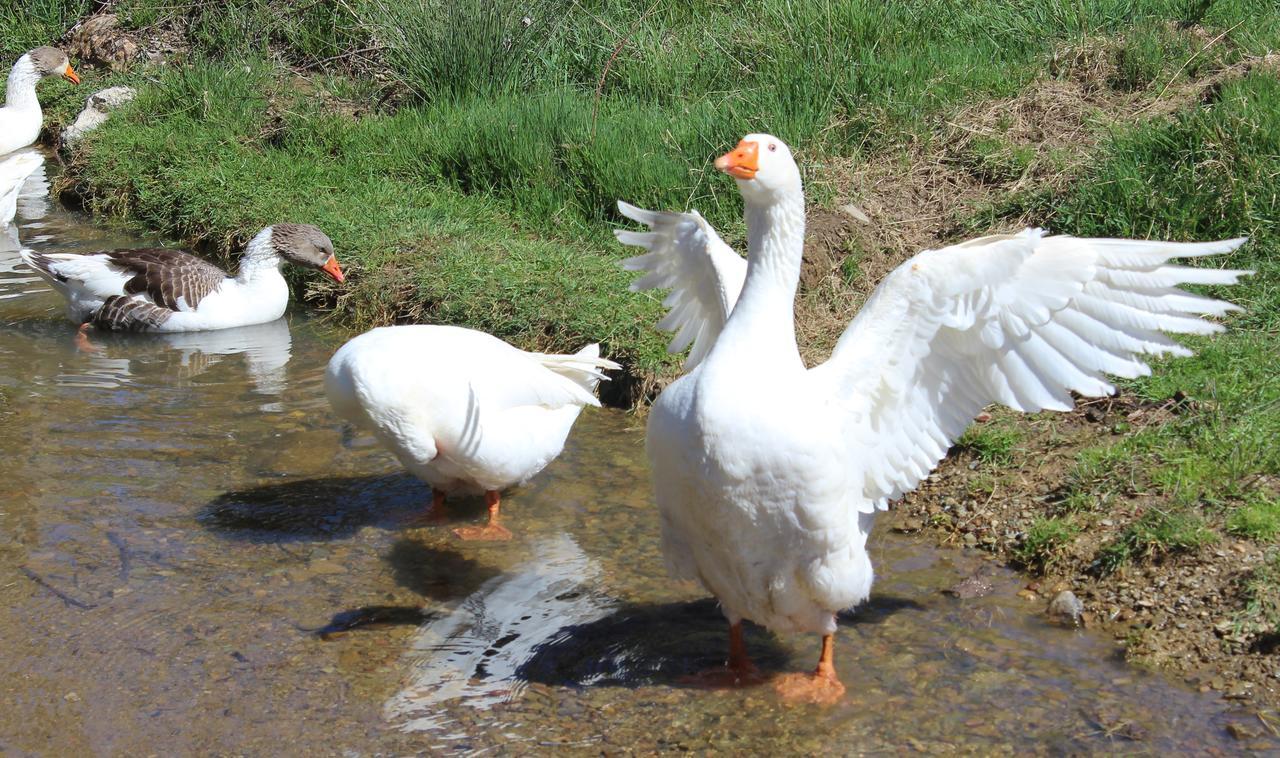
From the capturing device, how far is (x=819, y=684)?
409 cm

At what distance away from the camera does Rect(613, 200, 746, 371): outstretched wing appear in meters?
4.93

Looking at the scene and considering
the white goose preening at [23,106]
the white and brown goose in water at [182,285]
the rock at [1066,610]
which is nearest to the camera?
the rock at [1066,610]

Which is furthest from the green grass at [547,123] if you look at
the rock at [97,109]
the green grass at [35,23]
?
the green grass at [35,23]

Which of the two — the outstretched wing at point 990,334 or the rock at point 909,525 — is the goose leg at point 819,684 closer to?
the outstretched wing at point 990,334

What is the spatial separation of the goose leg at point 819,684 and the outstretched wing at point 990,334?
521mm

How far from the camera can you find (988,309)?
154 inches

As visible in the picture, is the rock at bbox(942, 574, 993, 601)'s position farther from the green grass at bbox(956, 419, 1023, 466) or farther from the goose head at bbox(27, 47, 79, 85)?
the goose head at bbox(27, 47, 79, 85)

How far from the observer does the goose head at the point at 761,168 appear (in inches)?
154

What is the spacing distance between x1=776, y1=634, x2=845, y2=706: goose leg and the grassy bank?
102 cm

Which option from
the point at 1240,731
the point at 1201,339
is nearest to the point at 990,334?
the point at 1240,731

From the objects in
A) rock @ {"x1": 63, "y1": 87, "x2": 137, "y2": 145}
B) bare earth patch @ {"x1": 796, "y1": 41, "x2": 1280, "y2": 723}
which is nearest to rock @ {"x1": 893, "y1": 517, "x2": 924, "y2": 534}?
bare earth patch @ {"x1": 796, "y1": 41, "x2": 1280, "y2": 723}

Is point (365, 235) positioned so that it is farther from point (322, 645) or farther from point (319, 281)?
A: point (322, 645)

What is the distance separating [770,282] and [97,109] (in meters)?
9.61

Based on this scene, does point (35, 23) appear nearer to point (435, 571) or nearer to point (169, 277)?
point (169, 277)
